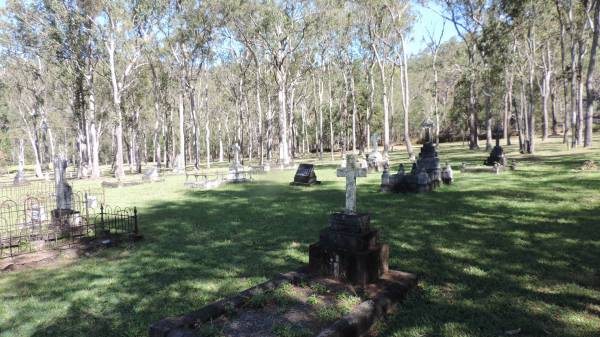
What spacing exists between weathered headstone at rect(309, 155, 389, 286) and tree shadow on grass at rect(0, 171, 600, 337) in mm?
803

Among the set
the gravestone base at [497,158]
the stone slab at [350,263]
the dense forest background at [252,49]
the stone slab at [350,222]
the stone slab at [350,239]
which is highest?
the dense forest background at [252,49]

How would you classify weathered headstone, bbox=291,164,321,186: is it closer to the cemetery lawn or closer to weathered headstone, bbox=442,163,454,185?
the cemetery lawn

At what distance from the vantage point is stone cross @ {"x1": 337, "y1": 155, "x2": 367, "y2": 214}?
20.1 ft

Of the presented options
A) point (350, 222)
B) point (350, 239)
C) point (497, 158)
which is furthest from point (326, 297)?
point (497, 158)

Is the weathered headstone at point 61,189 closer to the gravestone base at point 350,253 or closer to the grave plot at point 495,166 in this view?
the gravestone base at point 350,253

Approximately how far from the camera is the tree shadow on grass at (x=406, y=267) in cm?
485

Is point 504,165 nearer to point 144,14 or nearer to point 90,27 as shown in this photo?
point 144,14

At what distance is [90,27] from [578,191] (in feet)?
112

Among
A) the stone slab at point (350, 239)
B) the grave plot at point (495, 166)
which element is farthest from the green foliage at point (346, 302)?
the grave plot at point (495, 166)

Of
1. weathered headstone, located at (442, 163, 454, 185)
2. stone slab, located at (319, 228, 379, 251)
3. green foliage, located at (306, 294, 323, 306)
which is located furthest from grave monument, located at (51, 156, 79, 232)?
weathered headstone, located at (442, 163, 454, 185)

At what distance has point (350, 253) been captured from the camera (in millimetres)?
5656

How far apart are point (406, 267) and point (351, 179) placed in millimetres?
2007

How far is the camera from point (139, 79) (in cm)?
3919

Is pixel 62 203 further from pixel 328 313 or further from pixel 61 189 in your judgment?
pixel 328 313
